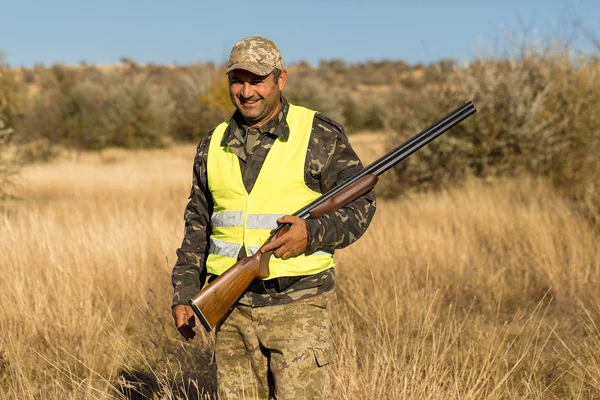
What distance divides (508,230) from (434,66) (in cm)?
505

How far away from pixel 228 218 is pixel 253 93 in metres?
A: 0.51

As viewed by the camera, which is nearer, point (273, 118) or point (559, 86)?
point (273, 118)

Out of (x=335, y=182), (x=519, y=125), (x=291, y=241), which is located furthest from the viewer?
(x=519, y=125)

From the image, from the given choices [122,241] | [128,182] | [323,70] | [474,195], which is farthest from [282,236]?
[323,70]

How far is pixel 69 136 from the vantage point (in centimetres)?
2659

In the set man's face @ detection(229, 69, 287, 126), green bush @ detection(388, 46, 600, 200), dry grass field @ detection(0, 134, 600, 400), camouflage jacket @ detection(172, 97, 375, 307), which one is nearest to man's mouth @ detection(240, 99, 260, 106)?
man's face @ detection(229, 69, 287, 126)

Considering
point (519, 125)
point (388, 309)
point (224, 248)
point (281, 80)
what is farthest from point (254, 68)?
point (519, 125)

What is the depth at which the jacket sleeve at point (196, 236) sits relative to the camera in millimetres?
2662

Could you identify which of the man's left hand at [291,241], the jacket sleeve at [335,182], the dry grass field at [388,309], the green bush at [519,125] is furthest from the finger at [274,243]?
the green bush at [519,125]

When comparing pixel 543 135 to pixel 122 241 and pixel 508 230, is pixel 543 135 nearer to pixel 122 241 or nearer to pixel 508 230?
pixel 508 230

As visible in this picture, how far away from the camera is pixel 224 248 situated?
253 centimetres

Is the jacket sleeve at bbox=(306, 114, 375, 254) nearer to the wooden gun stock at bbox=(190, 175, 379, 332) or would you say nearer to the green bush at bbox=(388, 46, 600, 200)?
the wooden gun stock at bbox=(190, 175, 379, 332)

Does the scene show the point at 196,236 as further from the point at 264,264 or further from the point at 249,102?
the point at 249,102

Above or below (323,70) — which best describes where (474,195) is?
below
